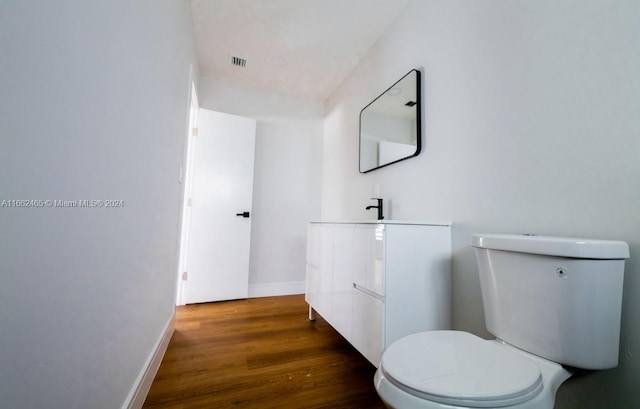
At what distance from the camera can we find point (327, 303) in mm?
1679

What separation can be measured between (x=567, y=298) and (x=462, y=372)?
367 millimetres

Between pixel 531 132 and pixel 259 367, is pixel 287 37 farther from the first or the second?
pixel 259 367

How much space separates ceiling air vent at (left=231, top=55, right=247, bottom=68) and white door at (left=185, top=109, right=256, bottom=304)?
501 millimetres

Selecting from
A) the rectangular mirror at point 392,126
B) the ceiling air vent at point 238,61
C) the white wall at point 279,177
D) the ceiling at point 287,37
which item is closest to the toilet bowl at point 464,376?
the rectangular mirror at point 392,126

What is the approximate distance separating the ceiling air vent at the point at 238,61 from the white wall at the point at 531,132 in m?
1.55

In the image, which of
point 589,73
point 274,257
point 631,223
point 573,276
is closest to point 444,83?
point 589,73

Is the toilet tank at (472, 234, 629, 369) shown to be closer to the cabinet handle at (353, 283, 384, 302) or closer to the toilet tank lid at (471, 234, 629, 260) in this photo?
the toilet tank lid at (471, 234, 629, 260)

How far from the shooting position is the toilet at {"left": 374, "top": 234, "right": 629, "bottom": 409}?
584 millimetres

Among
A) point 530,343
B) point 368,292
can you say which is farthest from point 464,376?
point 368,292

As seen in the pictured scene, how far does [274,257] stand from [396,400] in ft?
7.78

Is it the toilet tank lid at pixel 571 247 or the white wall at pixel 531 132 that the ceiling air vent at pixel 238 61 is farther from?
the toilet tank lid at pixel 571 247

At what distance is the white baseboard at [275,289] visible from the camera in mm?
2729

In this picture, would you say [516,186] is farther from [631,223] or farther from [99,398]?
[99,398]

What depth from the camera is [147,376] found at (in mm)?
1159
